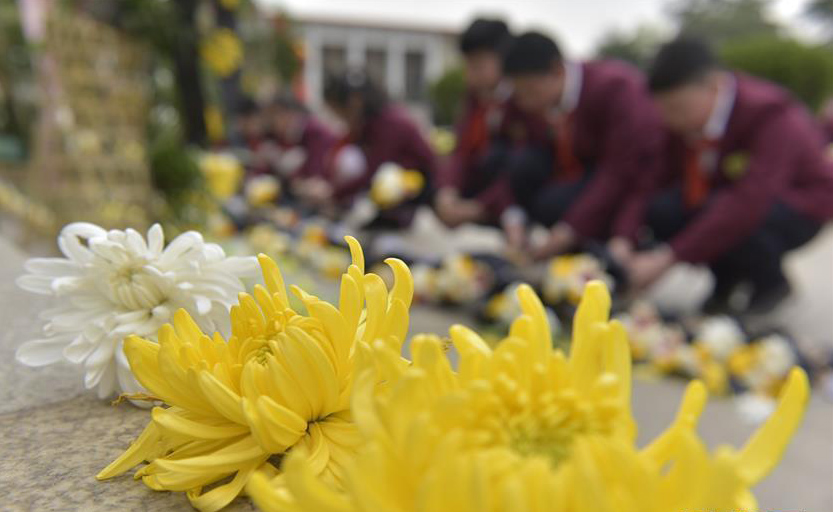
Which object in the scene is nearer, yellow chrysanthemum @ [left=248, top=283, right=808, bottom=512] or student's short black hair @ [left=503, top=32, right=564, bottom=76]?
yellow chrysanthemum @ [left=248, top=283, right=808, bottom=512]

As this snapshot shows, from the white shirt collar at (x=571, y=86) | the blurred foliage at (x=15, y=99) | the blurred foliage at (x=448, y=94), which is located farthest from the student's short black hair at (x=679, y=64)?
the blurred foliage at (x=448, y=94)

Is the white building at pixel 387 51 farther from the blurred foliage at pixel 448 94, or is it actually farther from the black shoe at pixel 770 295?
the black shoe at pixel 770 295

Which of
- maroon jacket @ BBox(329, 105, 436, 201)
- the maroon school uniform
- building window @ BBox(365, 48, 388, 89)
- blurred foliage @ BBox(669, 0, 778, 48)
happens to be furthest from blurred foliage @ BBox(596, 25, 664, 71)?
maroon jacket @ BBox(329, 105, 436, 201)

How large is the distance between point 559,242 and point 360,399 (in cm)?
293

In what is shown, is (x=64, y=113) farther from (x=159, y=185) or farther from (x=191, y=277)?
(x=191, y=277)

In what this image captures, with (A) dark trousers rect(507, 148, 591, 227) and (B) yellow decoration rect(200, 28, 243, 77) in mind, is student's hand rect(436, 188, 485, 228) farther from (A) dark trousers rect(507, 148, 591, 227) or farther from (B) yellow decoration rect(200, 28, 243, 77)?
(B) yellow decoration rect(200, 28, 243, 77)

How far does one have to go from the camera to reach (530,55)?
3035 millimetres

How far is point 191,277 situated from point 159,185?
2955 mm

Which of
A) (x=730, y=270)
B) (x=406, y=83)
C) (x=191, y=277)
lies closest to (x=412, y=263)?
(x=730, y=270)

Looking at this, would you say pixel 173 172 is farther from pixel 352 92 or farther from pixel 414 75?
pixel 414 75

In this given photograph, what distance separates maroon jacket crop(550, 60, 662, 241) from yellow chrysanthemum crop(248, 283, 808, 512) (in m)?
2.78

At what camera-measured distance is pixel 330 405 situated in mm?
592

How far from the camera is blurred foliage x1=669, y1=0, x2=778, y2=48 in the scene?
29572mm

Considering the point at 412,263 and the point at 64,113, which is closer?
the point at 64,113
